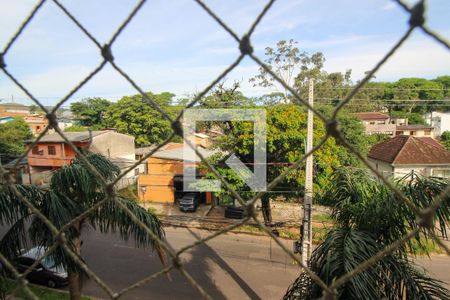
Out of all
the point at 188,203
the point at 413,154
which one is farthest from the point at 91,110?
the point at 413,154

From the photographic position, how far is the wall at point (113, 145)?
49.1 feet

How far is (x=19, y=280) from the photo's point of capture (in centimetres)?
104

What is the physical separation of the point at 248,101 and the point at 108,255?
669 centimetres

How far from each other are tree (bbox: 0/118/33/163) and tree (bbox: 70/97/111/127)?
714 cm

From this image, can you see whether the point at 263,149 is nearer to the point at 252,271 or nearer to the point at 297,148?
the point at 297,148

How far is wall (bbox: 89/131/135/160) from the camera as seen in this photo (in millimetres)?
14977

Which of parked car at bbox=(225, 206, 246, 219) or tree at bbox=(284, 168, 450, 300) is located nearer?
tree at bbox=(284, 168, 450, 300)

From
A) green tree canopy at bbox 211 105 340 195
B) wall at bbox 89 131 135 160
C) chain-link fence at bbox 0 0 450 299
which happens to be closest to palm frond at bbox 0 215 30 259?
chain-link fence at bbox 0 0 450 299

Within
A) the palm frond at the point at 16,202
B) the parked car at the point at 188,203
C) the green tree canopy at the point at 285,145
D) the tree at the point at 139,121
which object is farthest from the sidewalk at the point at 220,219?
the tree at the point at 139,121

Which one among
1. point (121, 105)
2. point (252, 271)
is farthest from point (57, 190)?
point (121, 105)

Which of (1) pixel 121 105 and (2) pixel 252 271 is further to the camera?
(1) pixel 121 105

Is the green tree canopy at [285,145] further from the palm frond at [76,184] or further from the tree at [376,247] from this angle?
the tree at [376,247]

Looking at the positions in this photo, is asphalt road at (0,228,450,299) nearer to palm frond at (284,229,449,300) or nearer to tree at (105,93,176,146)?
palm frond at (284,229,449,300)

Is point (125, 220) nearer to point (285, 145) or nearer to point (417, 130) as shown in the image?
point (285, 145)
